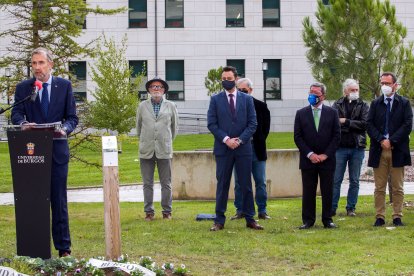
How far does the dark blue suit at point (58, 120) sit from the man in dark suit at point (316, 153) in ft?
13.1

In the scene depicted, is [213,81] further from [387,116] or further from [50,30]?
[387,116]

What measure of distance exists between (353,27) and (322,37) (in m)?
1.54

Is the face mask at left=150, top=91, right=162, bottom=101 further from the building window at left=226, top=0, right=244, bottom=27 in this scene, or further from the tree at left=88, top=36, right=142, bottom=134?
the building window at left=226, top=0, right=244, bottom=27

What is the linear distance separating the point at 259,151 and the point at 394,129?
2.10 metres

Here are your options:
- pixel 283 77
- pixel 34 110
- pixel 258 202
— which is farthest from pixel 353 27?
pixel 283 77

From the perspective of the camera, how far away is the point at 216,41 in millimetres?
52312

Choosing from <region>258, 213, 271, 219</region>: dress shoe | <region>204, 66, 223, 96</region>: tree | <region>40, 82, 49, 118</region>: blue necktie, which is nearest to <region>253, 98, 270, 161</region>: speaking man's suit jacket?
<region>258, 213, 271, 219</region>: dress shoe

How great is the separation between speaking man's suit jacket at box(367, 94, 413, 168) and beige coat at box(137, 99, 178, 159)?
3.12 meters

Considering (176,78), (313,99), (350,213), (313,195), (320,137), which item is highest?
(176,78)

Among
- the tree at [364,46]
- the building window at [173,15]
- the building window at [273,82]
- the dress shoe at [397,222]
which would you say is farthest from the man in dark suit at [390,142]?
the building window at [173,15]

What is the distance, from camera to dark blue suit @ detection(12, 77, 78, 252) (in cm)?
860

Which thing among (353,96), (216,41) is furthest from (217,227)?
(216,41)

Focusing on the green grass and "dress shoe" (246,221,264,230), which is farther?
"dress shoe" (246,221,264,230)

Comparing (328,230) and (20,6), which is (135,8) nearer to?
(20,6)
